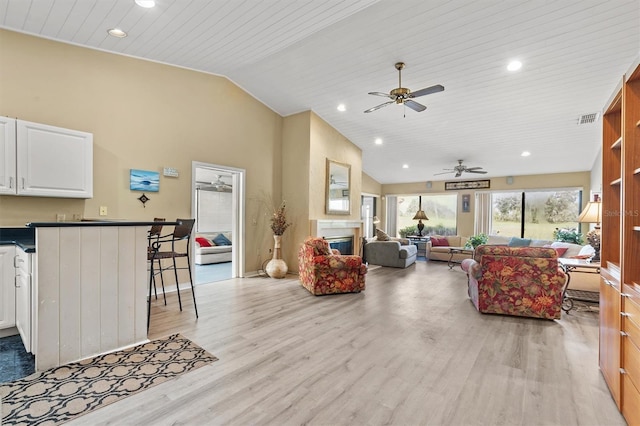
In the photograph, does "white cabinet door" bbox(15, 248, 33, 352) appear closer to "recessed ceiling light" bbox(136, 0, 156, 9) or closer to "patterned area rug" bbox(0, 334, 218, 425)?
"patterned area rug" bbox(0, 334, 218, 425)

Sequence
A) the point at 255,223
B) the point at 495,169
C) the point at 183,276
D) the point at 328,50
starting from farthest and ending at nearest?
the point at 495,169
the point at 255,223
the point at 183,276
the point at 328,50

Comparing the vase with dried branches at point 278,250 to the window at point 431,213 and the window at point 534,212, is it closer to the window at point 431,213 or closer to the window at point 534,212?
the window at point 431,213

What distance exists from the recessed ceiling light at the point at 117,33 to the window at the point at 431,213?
964 centimetres

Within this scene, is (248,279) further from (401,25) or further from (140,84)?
(401,25)

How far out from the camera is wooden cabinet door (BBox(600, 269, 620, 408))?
1945 millimetres

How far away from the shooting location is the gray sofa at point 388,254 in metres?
7.21

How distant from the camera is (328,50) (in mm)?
4168

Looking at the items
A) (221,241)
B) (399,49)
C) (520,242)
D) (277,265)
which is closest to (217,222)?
(221,241)

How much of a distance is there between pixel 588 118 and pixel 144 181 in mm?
7339

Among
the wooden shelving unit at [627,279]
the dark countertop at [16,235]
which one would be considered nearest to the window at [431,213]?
the wooden shelving unit at [627,279]

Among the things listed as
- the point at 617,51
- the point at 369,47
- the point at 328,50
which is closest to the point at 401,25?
the point at 369,47

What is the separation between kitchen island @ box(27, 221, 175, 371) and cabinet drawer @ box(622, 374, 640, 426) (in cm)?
357

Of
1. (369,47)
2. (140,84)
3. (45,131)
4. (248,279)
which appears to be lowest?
(248,279)

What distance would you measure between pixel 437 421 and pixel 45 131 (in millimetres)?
4476
